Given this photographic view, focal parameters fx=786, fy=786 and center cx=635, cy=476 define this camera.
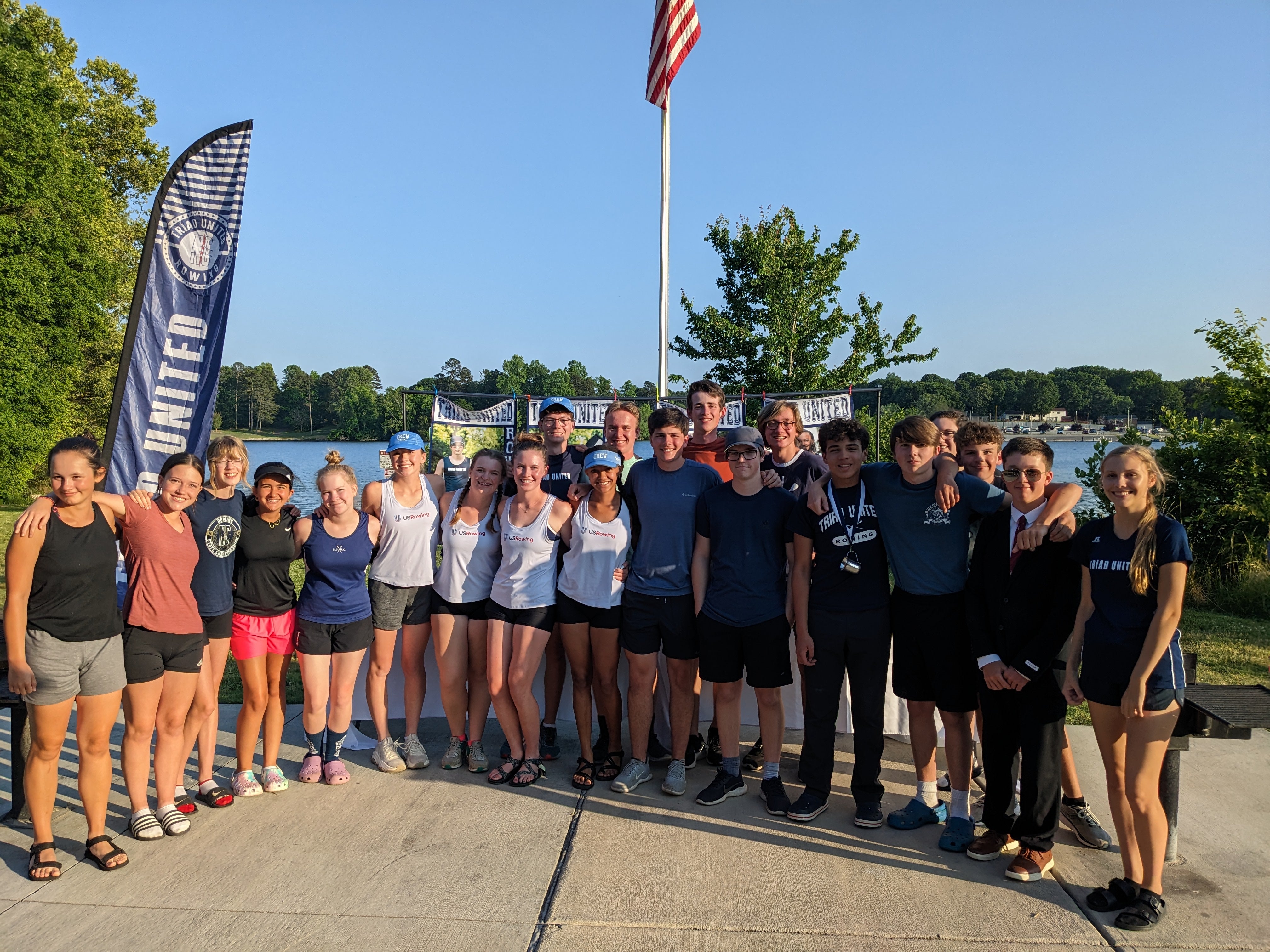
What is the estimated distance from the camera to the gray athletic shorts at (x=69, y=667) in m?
3.31

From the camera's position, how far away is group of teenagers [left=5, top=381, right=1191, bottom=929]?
3.26m

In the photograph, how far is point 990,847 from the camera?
11.6 ft

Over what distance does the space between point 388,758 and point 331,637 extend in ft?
2.67

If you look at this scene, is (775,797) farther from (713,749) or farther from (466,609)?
(466,609)

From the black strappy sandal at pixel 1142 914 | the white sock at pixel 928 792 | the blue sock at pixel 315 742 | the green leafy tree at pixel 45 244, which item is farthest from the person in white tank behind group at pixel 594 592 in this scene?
the green leafy tree at pixel 45 244

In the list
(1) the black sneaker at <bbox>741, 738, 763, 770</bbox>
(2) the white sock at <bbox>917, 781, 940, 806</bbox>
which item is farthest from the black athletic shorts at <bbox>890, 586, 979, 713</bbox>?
(1) the black sneaker at <bbox>741, 738, 763, 770</bbox>

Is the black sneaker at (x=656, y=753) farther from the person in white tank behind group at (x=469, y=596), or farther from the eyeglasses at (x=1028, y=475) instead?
the eyeglasses at (x=1028, y=475)

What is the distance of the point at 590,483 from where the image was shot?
174 inches

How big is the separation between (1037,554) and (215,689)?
13.3 ft

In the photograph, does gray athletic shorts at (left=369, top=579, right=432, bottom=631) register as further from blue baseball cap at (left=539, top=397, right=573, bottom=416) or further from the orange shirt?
blue baseball cap at (left=539, top=397, right=573, bottom=416)

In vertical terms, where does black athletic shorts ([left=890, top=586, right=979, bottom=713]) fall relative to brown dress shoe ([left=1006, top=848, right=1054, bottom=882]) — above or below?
above

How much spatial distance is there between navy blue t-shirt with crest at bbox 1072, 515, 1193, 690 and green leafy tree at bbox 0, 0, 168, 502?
23985 mm

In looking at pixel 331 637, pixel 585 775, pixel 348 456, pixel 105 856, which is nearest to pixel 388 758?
pixel 331 637

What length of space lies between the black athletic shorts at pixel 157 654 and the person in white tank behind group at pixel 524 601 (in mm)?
1442
